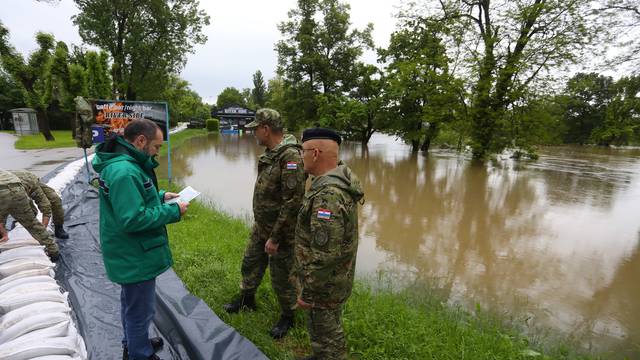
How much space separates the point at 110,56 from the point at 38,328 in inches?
993

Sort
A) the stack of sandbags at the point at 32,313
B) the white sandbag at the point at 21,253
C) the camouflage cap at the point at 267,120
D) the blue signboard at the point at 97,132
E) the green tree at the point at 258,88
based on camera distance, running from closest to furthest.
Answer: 1. the stack of sandbags at the point at 32,313
2. the camouflage cap at the point at 267,120
3. the white sandbag at the point at 21,253
4. the blue signboard at the point at 97,132
5. the green tree at the point at 258,88

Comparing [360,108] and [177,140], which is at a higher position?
[360,108]

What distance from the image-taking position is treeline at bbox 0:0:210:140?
18.1 meters

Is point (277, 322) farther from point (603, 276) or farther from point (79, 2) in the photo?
point (79, 2)

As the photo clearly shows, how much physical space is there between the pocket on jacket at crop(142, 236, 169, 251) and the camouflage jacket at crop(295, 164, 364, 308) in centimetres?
92

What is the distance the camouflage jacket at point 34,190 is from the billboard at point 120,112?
152 inches

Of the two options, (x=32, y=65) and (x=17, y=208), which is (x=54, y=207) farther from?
(x=32, y=65)

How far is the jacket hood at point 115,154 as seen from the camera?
1.89 m

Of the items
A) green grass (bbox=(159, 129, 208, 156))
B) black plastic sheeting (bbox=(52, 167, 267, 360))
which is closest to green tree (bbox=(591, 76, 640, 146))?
black plastic sheeting (bbox=(52, 167, 267, 360))

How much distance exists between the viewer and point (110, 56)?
21.8 metres

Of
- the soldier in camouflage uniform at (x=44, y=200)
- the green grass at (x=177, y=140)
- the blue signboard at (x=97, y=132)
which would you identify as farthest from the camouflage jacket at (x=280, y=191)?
the green grass at (x=177, y=140)

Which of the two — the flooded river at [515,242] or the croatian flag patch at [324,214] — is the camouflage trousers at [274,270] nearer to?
the croatian flag patch at [324,214]

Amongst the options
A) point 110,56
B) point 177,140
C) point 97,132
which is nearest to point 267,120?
point 97,132

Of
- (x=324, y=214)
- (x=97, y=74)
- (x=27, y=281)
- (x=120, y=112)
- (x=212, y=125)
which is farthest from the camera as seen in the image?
(x=212, y=125)
